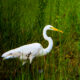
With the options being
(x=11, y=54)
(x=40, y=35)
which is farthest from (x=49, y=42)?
(x=11, y=54)

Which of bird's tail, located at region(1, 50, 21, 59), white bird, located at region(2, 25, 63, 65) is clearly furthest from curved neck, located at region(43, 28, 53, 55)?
bird's tail, located at region(1, 50, 21, 59)

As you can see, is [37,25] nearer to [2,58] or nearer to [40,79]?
[2,58]

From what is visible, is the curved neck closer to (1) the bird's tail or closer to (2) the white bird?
(2) the white bird

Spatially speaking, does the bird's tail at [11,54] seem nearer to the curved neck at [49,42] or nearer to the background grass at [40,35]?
the background grass at [40,35]

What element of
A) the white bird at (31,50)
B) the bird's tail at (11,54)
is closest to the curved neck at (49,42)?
the white bird at (31,50)

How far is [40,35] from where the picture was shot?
273 centimetres

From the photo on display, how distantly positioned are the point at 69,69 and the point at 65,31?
27.5 inches

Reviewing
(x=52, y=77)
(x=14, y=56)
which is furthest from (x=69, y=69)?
(x=14, y=56)

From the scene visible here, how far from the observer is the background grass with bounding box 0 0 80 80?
2068 mm

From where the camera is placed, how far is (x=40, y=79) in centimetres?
183

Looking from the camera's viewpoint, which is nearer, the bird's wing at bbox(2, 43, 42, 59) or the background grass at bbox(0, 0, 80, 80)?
the background grass at bbox(0, 0, 80, 80)

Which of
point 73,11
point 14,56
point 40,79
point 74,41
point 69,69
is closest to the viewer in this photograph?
point 40,79

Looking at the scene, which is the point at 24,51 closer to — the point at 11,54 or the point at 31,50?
the point at 31,50

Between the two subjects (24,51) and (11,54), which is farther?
(24,51)
